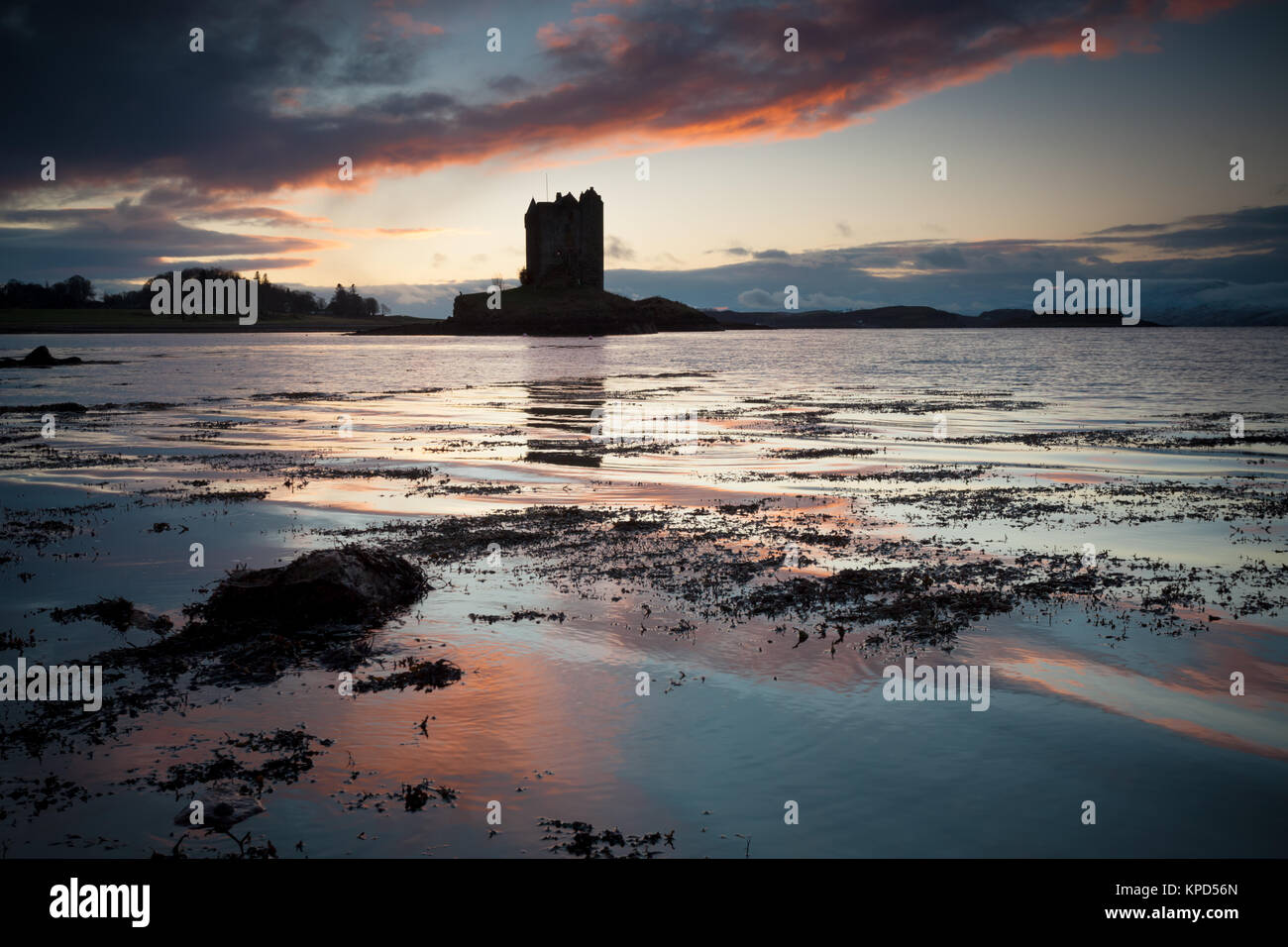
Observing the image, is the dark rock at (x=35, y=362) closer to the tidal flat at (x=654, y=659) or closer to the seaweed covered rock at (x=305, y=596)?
the tidal flat at (x=654, y=659)

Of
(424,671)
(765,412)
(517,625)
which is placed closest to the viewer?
(424,671)

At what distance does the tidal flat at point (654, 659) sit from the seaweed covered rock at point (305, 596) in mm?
73

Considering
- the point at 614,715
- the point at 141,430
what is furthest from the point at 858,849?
the point at 141,430

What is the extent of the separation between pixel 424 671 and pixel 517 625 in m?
1.84

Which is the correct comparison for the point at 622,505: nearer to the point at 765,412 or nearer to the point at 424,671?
the point at 424,671

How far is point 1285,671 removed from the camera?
946 centimetres

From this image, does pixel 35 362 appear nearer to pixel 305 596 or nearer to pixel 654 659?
pixel 305 596

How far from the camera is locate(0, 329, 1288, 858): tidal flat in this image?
263 inches

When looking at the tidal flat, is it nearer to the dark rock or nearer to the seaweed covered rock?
the seaweed covered rock

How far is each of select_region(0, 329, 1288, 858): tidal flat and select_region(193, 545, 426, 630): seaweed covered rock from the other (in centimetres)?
7

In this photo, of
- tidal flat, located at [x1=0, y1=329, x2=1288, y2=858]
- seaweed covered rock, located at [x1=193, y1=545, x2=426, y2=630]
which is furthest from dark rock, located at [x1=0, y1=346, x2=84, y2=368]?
seaweed covered rock, located at [x1=193, y1=545, x2=426, y2=630]

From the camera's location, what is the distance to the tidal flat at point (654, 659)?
21.9ft

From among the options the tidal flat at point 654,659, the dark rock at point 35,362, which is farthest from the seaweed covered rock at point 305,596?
the dark rock at point 35,362

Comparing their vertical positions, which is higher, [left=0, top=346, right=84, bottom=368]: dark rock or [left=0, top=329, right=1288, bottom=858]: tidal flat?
[left=0, top=346, right=84, bottom=368]: dark rock
